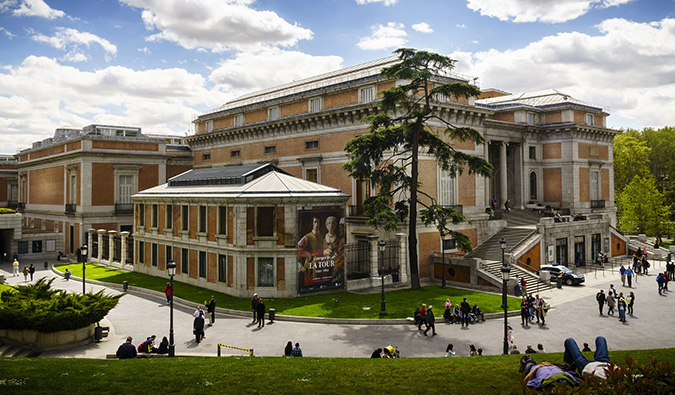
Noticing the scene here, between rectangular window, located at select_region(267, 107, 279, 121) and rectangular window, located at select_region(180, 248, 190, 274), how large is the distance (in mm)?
17263

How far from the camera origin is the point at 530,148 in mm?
49438

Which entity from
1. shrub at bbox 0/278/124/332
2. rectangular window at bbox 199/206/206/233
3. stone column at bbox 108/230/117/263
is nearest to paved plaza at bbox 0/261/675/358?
shrub at bbox 0/278/124/332

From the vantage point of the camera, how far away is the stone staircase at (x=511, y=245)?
3294 cm

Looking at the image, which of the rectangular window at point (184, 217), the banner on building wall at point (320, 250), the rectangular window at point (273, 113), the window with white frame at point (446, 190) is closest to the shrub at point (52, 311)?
the banner on building wall at point (320, 250)

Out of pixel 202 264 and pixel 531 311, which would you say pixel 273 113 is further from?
pixel 531 311

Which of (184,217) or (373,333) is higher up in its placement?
(184,217)

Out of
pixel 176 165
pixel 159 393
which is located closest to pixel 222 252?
pixel 159 393

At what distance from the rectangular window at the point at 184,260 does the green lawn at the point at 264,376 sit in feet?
63.1

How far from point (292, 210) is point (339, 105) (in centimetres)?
1402

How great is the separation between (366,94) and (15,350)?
27.2 metres

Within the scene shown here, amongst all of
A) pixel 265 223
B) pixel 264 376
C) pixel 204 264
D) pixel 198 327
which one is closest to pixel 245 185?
pixel 265 223

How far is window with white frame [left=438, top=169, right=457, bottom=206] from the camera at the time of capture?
121 ft

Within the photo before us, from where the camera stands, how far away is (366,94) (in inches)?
1452

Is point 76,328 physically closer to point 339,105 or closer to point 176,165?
point 339,105
